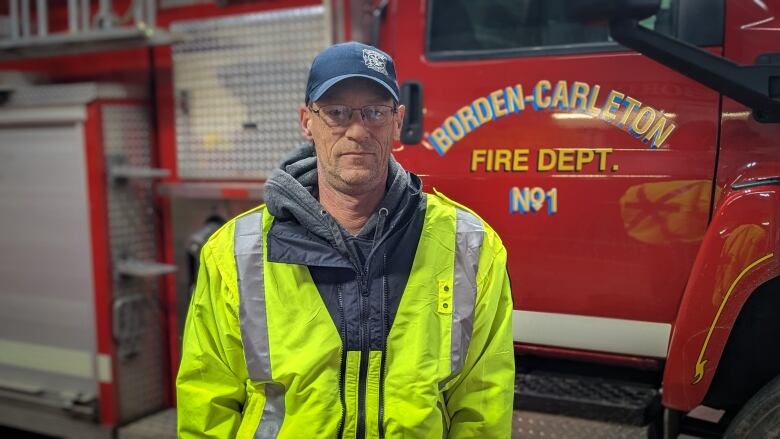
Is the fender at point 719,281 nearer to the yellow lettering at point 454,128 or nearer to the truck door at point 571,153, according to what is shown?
the truck door at point 571,153

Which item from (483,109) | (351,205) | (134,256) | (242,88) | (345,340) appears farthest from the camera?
(134,256)

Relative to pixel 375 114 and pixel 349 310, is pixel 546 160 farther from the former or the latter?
pixel 349 310

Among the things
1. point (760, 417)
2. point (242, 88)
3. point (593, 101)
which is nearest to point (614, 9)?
point (593, 101)

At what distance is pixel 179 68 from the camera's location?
11.2 ft

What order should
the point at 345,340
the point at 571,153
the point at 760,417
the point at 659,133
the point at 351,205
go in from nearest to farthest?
the point at 345,340 → the point at 351,205 → the point at 760,417 → the point at 659,133 → the point at 571,153

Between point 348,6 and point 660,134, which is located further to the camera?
point 348,6

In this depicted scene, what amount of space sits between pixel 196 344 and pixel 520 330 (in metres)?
1.13

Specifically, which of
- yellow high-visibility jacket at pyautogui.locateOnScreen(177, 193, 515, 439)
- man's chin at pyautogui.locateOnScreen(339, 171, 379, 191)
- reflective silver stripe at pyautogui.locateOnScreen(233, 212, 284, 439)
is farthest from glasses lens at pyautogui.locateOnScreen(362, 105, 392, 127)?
reflective silver stripe at pyautogui.locateOnScreen(233, 212, 284, 439)

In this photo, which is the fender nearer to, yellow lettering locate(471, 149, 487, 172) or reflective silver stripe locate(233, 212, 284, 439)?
yellow lettering locate(471, 149, 487, 172)

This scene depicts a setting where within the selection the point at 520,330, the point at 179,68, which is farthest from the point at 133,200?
the point at 520,330

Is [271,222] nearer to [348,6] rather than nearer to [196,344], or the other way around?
[196,344]

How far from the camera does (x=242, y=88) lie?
3.25m

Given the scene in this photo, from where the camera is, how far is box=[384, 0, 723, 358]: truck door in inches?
85.8

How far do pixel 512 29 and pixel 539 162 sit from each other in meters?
0.45
